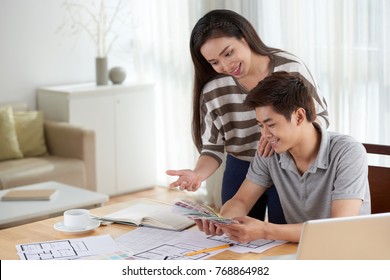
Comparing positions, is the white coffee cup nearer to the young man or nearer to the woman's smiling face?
the young man

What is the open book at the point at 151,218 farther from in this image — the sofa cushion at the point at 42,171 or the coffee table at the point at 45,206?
the sofa cushion at the point at 42,171

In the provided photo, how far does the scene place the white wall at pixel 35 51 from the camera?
5.46 m

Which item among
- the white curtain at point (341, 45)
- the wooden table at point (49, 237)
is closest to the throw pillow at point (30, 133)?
the white curtain at point (341, 45)

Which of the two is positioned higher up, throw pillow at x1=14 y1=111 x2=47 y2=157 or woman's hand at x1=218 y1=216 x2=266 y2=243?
woman's hand at x1=218 y1=216 x2=266 y2=243

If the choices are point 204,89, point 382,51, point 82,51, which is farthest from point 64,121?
point 204,89

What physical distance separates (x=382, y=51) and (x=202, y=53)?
1.81 metres

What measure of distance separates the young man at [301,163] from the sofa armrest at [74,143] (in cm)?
286

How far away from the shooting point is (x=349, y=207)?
2252 mm

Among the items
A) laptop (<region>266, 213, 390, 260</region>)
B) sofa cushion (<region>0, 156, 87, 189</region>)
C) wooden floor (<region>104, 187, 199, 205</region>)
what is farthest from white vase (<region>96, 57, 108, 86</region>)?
laptop (<region>266, 213, 390, 260</region>)

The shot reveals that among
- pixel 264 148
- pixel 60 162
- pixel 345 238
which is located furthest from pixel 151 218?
pixel 60 162

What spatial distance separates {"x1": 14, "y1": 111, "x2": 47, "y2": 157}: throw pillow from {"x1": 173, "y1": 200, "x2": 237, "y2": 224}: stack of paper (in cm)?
309

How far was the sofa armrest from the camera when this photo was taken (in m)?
5.14

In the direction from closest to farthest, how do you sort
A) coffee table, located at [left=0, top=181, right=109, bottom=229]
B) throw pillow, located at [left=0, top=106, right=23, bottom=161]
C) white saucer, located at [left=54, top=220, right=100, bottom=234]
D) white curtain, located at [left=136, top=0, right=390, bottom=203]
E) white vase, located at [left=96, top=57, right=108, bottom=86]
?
white saucer, located at [left=54, top=220, right=100, bottom=234] → coffee table, located at [left=0, top=181, right=109, bottom=229] → white curtain, located at [left=136, top=0, right=390, bottom=203] → throw pillow, located at [left=0, top=106, right=23, bottom=161] → white vase, located at [left=96, top=57, right=108, bottom=86]
